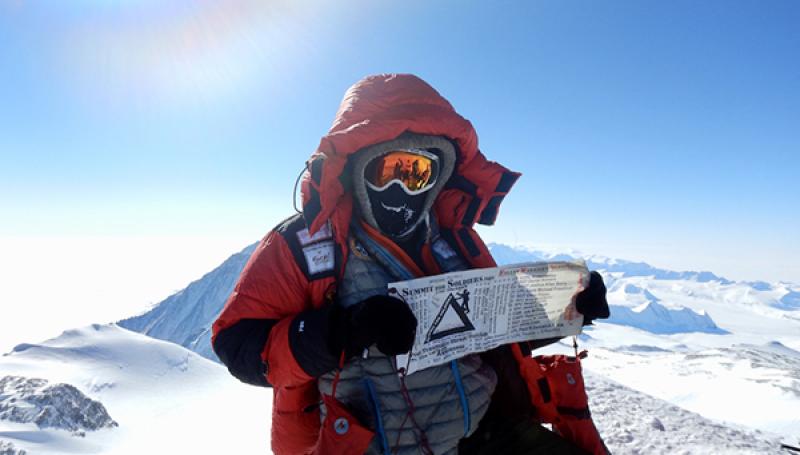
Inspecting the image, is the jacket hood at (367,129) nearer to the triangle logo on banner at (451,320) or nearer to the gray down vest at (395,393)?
the gray down vest at (395,393)

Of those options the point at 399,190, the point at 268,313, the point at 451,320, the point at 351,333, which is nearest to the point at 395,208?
the point at 399,190

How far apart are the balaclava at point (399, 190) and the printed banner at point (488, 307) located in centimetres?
61

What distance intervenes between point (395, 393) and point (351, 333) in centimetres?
56

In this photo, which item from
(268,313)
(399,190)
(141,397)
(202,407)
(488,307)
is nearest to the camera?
(268,313)

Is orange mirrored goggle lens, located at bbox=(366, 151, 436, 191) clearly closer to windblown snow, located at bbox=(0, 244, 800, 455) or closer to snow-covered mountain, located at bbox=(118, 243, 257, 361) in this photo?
windblown snow, located at bbox=(0, 244, 800, 455)

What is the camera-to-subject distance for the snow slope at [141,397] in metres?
12.8

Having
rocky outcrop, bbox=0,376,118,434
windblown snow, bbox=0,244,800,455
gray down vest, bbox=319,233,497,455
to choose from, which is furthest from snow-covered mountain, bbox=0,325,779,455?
gray down vest, bbox=319,233,497,455

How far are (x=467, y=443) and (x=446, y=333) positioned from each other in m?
1.00

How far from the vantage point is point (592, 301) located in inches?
106

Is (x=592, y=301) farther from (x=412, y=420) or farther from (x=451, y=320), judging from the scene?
(x=412, y=420)

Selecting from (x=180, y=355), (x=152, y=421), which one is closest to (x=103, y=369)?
(x=180, y=355)

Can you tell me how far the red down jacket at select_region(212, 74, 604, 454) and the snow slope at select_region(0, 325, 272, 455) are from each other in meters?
8.95

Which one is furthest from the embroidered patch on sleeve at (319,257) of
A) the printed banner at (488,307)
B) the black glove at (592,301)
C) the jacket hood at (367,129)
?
the black glove at (592,301)

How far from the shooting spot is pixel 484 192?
3.21 metres
